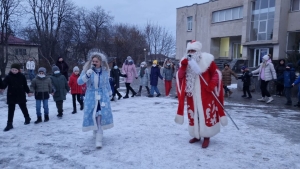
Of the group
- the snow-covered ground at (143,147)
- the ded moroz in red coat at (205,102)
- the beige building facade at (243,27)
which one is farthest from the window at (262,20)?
the ded moroz in red coat at (205,102)

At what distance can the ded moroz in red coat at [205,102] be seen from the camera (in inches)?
161

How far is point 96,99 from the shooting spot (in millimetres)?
4355

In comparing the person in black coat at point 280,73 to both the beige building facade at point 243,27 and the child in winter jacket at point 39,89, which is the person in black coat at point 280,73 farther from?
the child in winter jacket at point 39,89

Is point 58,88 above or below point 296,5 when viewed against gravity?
below

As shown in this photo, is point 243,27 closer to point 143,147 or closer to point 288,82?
point 288,82

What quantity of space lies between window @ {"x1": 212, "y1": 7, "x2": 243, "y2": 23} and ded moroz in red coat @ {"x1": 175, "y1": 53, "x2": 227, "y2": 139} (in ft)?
81.9

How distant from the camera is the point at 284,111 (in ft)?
25.0

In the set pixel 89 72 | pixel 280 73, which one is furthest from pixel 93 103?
pixel 280 73

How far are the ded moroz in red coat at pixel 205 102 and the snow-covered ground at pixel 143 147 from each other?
411mm

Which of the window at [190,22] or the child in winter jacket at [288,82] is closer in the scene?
the child in winter jacket at [288,82]

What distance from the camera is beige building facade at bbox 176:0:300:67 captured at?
72.3 ft

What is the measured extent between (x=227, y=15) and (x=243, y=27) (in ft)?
11.7

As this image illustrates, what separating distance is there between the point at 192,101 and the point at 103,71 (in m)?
1.81

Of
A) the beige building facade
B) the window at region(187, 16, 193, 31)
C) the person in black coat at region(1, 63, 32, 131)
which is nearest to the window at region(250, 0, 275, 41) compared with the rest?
the beige building facade
